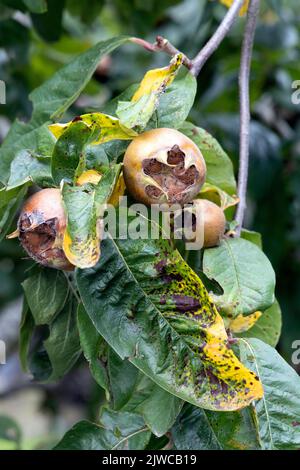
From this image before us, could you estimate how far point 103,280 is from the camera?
1027 mm

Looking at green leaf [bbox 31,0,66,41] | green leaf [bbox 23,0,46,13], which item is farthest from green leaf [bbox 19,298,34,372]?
green leaf [bbox 31,0,66,41]

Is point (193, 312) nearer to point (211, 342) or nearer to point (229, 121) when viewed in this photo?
point (211, 342)

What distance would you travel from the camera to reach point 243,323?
1.13m

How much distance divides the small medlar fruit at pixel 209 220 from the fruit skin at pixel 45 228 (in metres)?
0.20

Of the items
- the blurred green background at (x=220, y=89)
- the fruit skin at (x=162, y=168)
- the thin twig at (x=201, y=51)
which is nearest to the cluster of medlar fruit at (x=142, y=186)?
the fruit skin at (x=162, y=168)

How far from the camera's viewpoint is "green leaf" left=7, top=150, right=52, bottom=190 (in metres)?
1.06

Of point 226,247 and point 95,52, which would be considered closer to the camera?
point 226,247

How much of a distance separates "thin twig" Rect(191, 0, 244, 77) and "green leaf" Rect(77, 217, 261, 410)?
1.10ft

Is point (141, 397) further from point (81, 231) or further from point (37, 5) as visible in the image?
point (37, 5)

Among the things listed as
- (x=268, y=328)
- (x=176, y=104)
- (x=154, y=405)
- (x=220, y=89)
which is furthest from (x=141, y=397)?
(x=220, y=89)

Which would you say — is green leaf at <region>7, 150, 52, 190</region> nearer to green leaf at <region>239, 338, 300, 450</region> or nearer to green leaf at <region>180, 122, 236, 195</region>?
A: green leaf at <region>180, 122, 236, 195</region>

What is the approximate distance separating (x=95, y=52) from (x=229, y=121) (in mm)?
1315

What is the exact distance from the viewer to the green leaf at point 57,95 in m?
1.31

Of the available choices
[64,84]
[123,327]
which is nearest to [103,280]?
[123,327]
